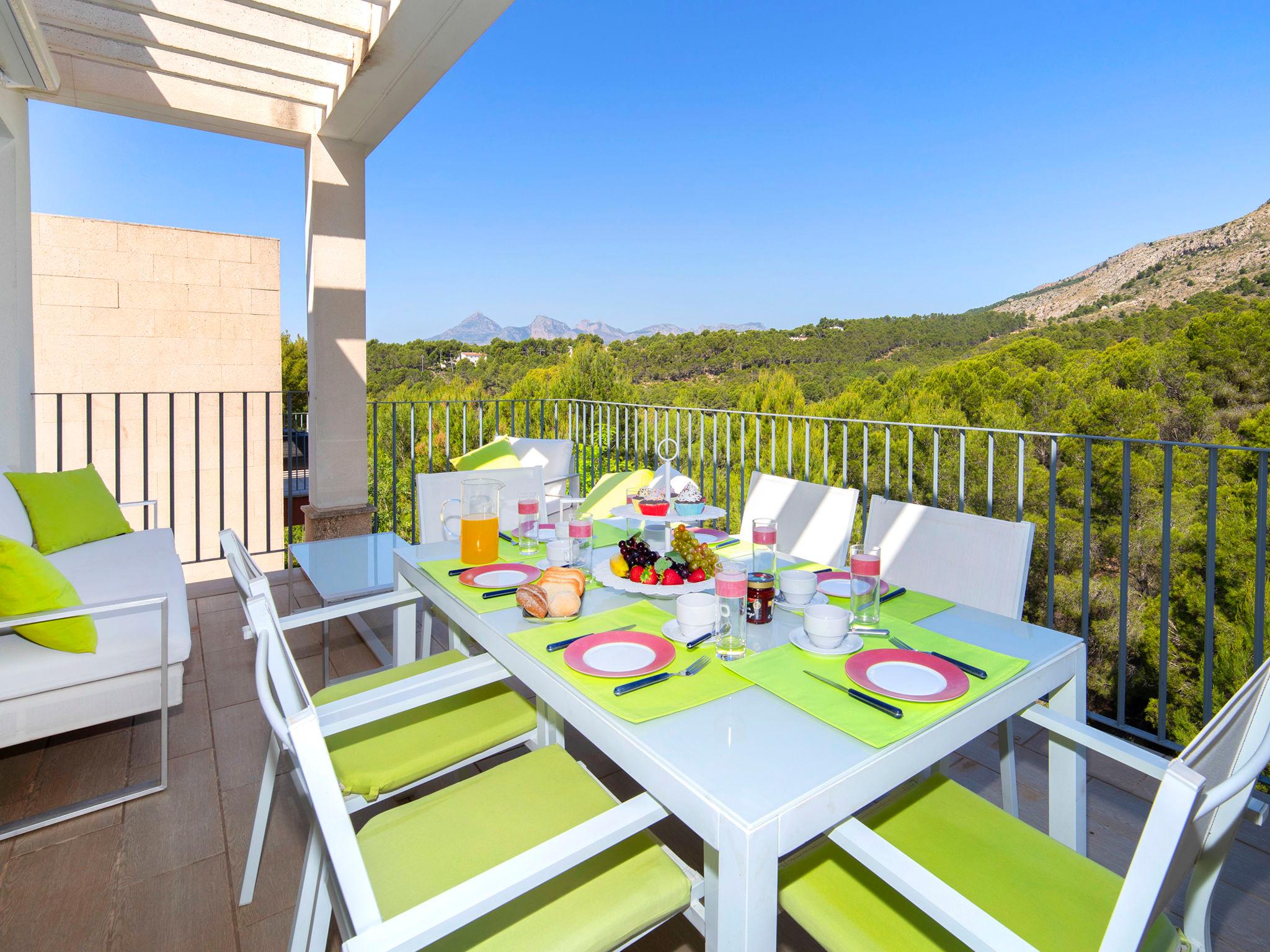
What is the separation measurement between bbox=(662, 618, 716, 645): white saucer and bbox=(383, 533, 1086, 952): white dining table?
13cm

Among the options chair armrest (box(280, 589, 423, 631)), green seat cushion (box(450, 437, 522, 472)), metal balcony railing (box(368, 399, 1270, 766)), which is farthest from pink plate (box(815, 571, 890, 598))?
green seat cushion (box(450, 437, 522, 472))

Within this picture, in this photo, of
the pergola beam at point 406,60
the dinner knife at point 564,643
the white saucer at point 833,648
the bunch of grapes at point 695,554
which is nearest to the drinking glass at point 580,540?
the bunch of grapes at point 695,554

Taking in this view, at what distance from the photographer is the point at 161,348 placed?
28.4 ft

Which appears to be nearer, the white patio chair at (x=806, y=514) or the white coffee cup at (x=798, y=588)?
the white coffee cup at (x=798, y=588)

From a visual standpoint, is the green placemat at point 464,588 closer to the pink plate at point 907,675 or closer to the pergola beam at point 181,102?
the pink plate at point 907,675

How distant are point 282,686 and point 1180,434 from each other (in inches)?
459

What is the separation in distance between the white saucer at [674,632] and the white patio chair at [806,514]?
636 mm

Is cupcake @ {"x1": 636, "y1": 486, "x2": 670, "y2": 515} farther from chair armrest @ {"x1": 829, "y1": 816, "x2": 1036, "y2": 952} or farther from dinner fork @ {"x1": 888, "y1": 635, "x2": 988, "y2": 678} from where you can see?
chair armrest @ {"x1": 829, "y1": 816, "x2": 1036, "y2": 952}

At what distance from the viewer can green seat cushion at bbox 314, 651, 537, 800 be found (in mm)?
1202

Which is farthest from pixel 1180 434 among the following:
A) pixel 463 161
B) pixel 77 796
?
pixel 463 161

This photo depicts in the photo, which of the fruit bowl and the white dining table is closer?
the white dining table

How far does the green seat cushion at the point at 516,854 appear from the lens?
2.83 ft

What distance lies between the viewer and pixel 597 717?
0.91 m

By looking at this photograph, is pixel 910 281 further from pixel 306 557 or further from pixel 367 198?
pixel 306 557
